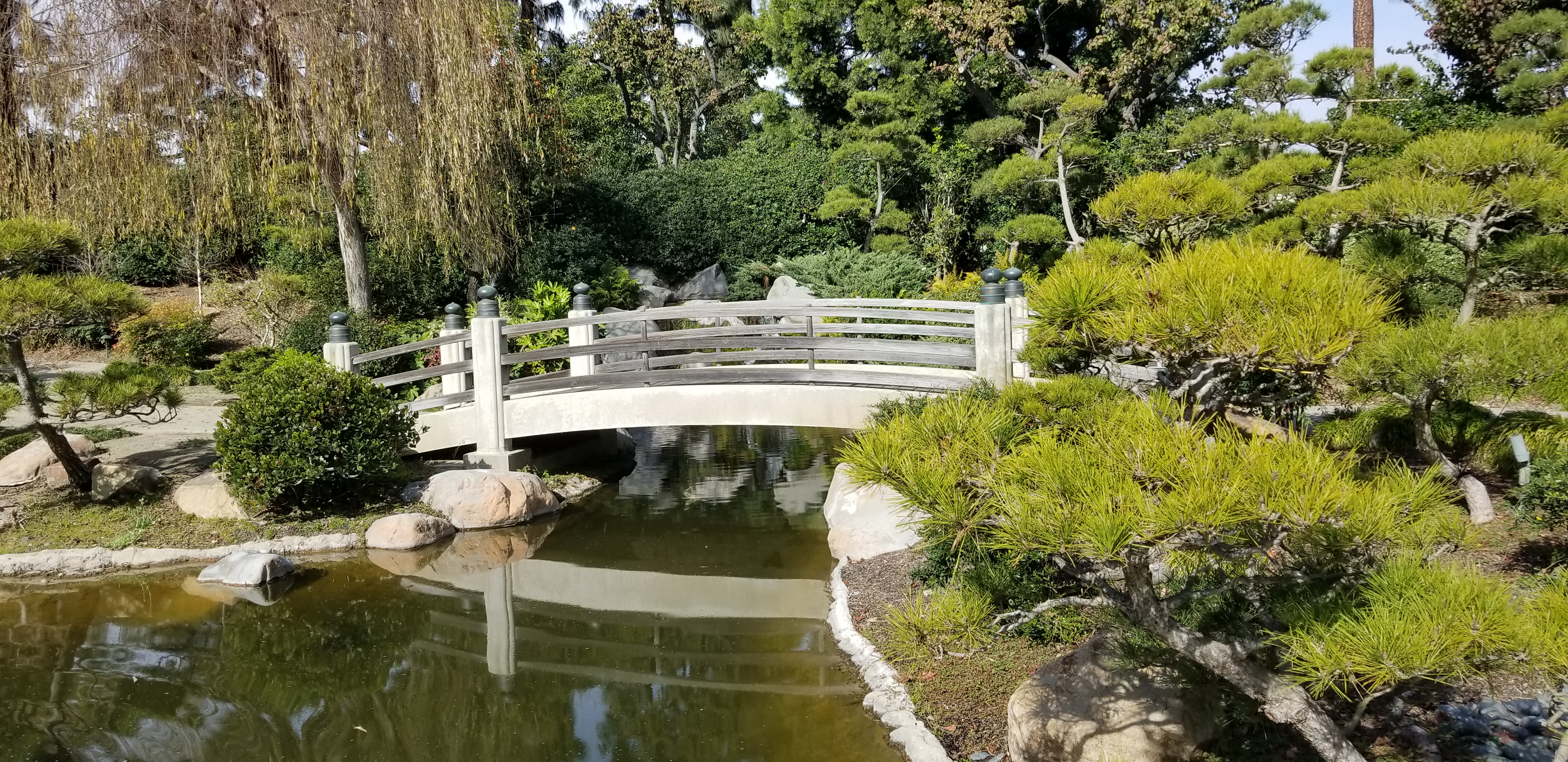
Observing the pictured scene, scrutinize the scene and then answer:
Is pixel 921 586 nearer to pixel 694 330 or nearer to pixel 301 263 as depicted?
pixel 694 330

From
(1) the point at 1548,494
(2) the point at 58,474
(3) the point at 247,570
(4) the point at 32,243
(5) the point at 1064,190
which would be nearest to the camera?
(1) the point at 1548,494

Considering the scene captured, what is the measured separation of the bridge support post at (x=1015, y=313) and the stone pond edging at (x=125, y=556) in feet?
16.9

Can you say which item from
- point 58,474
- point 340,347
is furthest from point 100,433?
point 340,347

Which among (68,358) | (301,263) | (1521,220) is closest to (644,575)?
(1521,220)

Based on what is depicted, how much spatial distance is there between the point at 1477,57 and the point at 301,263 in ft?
55.1

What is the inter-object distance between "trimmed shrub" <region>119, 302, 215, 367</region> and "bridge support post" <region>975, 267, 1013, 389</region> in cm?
1208

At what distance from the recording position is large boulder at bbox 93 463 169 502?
811 centimetres

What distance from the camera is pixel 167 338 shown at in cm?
1473

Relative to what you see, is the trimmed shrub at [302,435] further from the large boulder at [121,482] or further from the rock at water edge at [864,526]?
the rock at water edge at [864,526]

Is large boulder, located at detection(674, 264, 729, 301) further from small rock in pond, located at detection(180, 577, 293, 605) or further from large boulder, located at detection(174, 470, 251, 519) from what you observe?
small rock in pond, located at detection(180, 577, 293, 605)

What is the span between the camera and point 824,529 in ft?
26.9

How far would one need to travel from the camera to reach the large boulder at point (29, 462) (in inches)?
334

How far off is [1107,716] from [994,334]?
3.64 metres

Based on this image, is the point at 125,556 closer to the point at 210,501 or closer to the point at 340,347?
the point at 210,501
